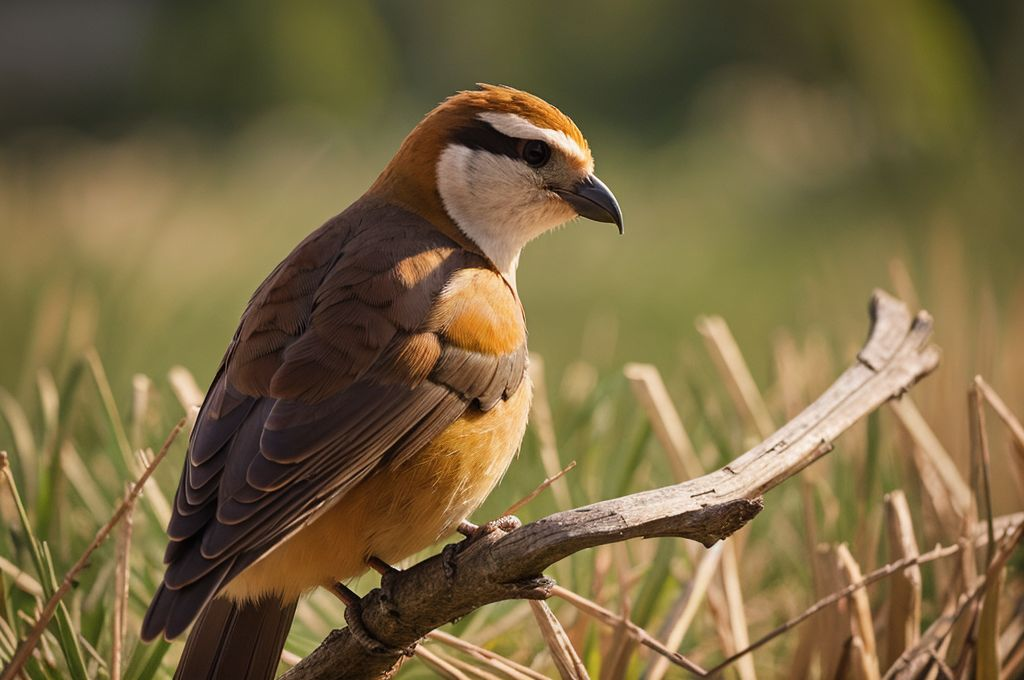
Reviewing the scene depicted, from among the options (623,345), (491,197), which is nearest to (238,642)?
(491,197)

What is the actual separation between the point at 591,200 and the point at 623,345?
2.35 meters

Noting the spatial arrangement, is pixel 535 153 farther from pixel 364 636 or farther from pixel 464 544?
pixel 364 636

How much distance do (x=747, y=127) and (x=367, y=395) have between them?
4851mm

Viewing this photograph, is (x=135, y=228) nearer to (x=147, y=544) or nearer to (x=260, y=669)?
(x=147, y=544)

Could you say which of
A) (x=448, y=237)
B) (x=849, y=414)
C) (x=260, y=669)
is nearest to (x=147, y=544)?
(x=260, y=669)

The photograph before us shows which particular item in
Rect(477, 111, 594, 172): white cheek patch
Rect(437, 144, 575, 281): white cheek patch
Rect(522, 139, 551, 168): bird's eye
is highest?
Rect(477, 111, 594, 172): white cheek patch

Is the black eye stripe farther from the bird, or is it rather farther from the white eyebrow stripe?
the bird

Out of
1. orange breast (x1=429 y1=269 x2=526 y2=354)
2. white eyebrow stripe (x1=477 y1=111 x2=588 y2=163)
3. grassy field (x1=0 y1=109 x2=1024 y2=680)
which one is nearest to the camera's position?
orange breast (x1=429 y1=269 x2=526 y2=354)

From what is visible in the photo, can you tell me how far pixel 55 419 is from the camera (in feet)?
8.87

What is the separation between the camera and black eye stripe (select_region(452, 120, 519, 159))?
2.64 metres

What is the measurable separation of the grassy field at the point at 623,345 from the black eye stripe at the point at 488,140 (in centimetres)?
62

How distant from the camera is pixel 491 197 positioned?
2.65 metres

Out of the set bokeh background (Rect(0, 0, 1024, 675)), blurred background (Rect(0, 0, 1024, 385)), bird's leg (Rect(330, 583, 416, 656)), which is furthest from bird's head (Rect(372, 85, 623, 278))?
blurred background (Rect(0, 0, 1024, 385))

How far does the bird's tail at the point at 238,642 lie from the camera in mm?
2047
